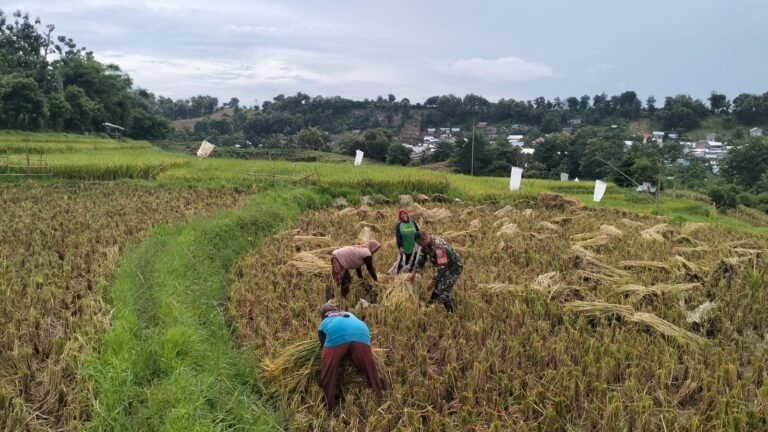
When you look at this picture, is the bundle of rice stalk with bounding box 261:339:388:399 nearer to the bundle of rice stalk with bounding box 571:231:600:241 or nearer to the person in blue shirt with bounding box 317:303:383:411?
the person in blue shirt with bounding box 317:303:383:411

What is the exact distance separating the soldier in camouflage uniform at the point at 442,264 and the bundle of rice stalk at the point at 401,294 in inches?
9.9

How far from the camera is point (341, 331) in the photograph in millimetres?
4648

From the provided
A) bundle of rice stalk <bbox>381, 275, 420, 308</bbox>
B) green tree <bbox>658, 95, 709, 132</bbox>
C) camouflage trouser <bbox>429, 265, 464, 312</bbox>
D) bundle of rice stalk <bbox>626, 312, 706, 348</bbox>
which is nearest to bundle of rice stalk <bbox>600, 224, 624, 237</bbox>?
bundle of rice stalk <bbox>626, 312, 706, 348</bbox>

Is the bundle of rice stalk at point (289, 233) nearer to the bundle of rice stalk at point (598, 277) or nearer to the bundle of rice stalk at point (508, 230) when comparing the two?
the bundle of rice stalk at point (508, 230)

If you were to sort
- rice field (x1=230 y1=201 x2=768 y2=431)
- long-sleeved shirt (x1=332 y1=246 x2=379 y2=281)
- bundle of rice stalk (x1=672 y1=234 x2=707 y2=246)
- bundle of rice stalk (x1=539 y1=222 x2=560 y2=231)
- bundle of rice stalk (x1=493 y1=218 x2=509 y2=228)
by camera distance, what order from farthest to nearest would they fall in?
bundle of rice stalk (x1=493 y1=218 x2=509 y2=228) < bundle of rice stalk (x1=539 y1=222 x2=560 y2=231) < bundle of rice stalk (x1=672 y1=234 x2=707 y2=246) < long-sleeved shirt (x1=332 y1=246 x2=379 y2=281) < rice field (x1=230 y1=201 x2=768 y2=431)

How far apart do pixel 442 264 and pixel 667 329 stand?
2.51 m

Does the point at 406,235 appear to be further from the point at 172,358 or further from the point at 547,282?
the point at 172,358

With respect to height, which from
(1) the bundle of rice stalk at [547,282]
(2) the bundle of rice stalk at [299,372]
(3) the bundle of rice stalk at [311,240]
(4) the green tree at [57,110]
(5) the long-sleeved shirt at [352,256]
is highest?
(4) the green tree at [57,110]

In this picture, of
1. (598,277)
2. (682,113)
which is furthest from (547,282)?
(682,113)

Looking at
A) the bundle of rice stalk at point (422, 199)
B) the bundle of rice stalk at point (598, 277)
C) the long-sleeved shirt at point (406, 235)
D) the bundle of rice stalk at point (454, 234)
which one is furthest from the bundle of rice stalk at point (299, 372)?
the bundle of rice stalk at point (422, 199)

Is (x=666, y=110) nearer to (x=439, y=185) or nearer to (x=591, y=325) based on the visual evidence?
(x=439, y=185)

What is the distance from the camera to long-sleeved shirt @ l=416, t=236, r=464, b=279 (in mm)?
6289

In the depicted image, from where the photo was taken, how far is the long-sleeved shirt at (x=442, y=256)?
6.29 m

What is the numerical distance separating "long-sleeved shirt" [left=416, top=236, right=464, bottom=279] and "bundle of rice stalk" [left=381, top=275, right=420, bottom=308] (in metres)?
0.43
